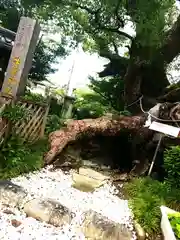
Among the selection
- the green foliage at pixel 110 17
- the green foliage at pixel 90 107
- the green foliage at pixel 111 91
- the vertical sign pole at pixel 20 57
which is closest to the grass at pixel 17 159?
the vertical sign pole at pixel 20 57

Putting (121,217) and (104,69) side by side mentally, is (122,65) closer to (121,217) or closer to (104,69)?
(104,69)

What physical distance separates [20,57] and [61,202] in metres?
3.07

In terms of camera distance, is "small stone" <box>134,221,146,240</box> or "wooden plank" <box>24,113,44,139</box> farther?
"wooden plank" <box>24,113,44,139</box>

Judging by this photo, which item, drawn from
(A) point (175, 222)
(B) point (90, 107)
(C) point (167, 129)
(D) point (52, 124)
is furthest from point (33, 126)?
(B) point (90, 107)

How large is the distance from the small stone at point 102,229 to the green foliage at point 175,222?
74 cm

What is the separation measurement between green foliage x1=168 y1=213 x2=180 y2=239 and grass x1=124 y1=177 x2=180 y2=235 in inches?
10.9

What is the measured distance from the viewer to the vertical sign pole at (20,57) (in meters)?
6.13

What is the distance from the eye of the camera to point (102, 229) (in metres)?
4.55

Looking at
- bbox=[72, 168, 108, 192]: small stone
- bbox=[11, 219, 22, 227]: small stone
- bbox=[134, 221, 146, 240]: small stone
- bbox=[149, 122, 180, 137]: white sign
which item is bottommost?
bbox=[11, 219, 22, 227]: small stone

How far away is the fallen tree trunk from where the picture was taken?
7168mm

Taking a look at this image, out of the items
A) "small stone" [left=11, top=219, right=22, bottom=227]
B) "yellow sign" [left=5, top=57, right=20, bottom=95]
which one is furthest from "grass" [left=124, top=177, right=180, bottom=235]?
"yellow sign" [left=5, top=57, right=20, bottom=95]

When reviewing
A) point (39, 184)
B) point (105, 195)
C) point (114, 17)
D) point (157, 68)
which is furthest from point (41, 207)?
point (157, 68)

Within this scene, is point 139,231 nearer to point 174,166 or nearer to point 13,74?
point 174,166

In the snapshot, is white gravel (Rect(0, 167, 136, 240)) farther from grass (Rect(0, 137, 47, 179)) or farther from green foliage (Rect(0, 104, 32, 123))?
green foliage (Rect(0, 104, 32, 123))
